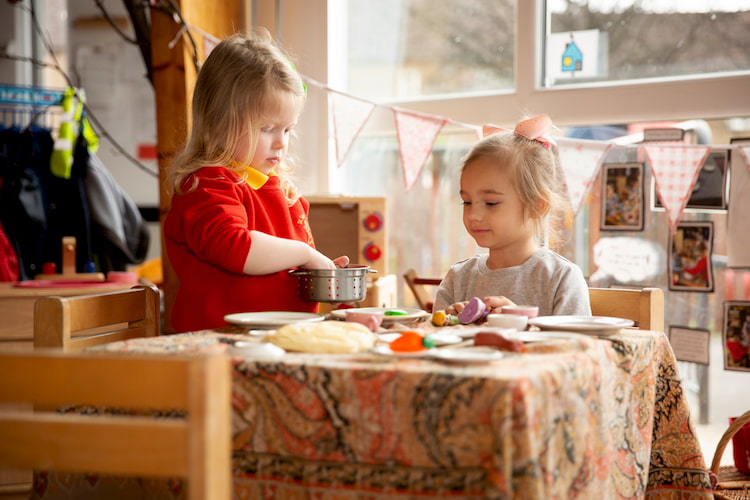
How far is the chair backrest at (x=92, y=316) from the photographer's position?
1329 mm

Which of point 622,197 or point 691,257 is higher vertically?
point 622,197

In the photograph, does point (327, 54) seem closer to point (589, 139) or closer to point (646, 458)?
point (589, 139)

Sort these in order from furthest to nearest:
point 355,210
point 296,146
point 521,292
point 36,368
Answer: point 296,146 < point 355,210 < point 521,292 < point 36,368

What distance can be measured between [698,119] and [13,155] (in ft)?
7.77

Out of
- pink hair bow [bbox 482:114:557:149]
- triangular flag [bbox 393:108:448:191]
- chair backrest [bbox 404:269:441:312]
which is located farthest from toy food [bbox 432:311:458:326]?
triangular flag [bbox 393:108:448:191]

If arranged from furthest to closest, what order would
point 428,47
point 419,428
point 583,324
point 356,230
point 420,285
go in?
point 428,47
point 356,230
point 420,285
point 583,324
point 419,428

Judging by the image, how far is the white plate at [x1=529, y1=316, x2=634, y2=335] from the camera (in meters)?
1.20

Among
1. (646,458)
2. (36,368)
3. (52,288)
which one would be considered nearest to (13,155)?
(52,288)

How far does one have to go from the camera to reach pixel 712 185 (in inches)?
91.9

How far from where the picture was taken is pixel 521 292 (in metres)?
1.73

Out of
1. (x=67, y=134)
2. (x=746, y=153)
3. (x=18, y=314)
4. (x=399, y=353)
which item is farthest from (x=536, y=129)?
(x=67, y=134)

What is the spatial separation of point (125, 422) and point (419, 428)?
32cm

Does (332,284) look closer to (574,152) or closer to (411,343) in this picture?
(411,343)

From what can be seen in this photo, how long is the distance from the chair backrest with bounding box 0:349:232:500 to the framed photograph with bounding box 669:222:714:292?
195 centimetres
